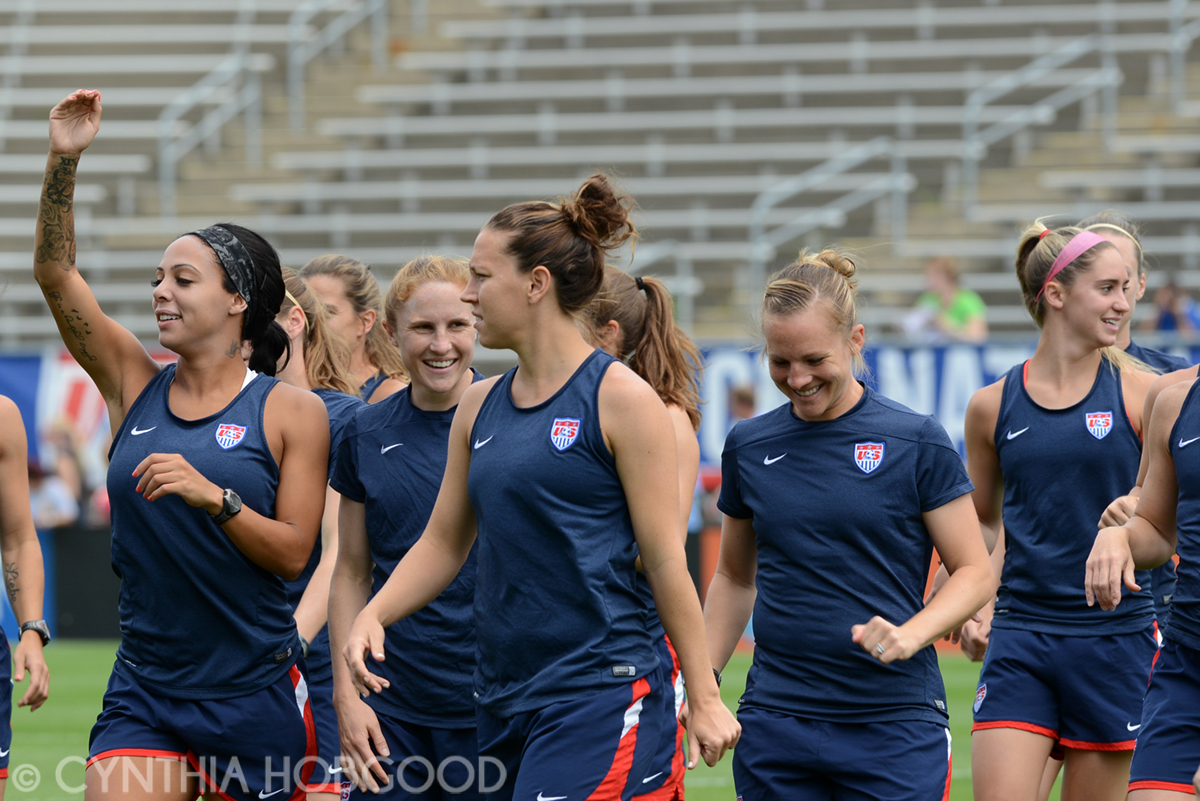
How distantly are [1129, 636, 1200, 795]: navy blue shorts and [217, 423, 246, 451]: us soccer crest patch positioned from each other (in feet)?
8.35

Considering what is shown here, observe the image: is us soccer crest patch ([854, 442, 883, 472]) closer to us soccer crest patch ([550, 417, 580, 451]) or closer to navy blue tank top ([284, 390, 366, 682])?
us soccer crest patch ([550, 417, 580, 451])

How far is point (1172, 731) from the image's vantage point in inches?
157

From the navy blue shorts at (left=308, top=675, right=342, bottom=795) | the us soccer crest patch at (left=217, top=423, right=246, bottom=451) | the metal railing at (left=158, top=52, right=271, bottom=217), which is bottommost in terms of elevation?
the navy blue shorts at (left=308, top=675, right=342, bottom=795)

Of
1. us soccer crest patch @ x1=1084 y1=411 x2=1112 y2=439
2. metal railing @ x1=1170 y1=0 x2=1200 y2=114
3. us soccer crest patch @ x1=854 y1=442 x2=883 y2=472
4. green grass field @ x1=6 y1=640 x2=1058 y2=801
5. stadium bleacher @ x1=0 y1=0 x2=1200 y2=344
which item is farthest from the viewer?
stadium bleacher @ x1=0 y1=0 x2=1200 y2=344

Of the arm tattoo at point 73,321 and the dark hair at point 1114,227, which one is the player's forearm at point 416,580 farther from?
the dark hair at point 1114,227

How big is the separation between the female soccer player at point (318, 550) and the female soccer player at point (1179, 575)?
225cm

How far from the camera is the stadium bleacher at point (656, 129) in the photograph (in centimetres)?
1725

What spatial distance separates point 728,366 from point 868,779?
30.9 feet

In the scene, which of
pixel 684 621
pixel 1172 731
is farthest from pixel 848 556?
pixel 1172 731

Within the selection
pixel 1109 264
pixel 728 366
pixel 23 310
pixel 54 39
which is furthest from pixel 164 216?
pixel 1109 264

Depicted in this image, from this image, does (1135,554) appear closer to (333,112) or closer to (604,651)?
(604,651)

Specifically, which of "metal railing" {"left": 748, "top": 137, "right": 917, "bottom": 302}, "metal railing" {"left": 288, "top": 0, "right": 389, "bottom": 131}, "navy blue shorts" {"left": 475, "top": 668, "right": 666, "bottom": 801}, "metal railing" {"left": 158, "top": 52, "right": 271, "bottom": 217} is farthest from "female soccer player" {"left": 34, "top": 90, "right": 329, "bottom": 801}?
"metal railing" {"left": 288, "top": 0, "right": 389, "bottom": 131}

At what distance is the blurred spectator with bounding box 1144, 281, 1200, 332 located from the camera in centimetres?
1405

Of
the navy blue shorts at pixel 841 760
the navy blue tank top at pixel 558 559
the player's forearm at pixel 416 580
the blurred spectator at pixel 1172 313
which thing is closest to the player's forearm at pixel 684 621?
the navy blue tank top at pixel 558 559
